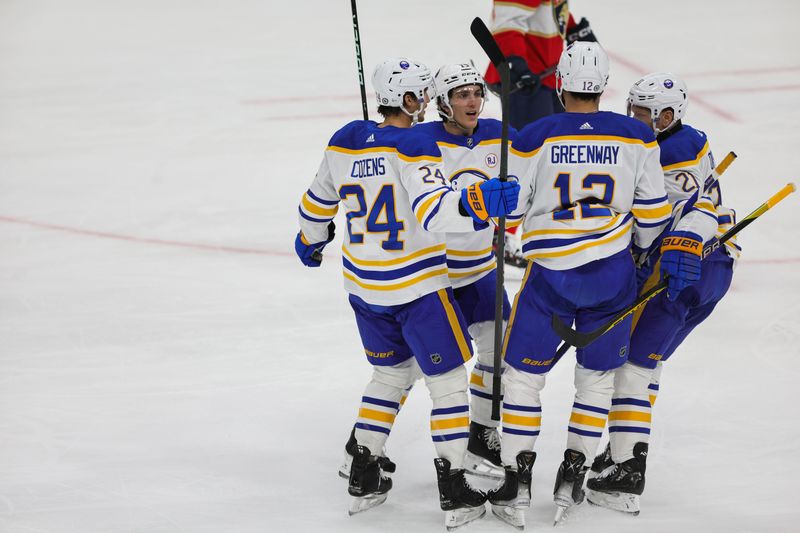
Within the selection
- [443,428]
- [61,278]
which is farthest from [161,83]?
[443,428]

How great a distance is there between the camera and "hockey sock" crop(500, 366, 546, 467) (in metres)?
3.16

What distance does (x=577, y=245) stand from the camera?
9.93 ft

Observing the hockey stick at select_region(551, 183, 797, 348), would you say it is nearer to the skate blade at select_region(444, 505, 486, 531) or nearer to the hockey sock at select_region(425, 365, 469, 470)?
the hockey sock at select_region(425, 365, 469, 470)

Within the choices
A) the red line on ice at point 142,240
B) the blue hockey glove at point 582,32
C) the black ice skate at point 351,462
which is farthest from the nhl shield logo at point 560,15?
the black ice skate at point 351,462

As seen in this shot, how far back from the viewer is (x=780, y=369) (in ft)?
13.7

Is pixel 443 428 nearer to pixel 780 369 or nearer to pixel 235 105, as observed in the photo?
pixel 780 369

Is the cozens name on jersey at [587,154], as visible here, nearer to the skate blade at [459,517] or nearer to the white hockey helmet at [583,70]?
the white hockey helmet at [583,70]

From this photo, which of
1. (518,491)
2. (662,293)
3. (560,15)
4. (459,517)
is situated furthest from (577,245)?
(560,15)

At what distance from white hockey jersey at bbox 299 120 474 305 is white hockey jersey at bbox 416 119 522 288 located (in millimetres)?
189

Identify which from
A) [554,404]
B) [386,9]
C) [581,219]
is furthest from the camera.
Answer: [386,9]

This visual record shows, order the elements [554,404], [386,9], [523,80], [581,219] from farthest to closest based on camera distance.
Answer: [386,9] < [523,80] < [554,404] < [581,219]

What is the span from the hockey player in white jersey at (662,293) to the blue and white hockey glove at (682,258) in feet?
0.12

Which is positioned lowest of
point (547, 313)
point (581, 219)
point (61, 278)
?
point (61, 278)

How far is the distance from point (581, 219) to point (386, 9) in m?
7.35
